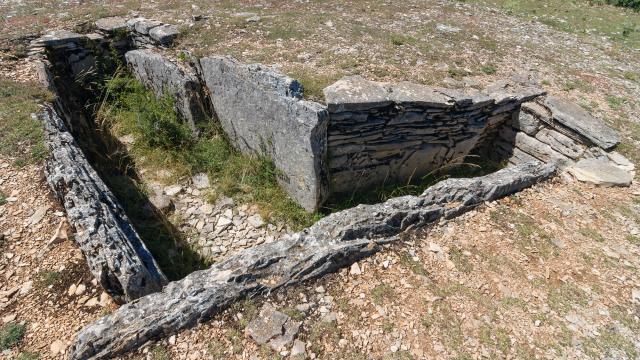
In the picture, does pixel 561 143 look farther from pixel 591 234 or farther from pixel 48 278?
pixel 48 278

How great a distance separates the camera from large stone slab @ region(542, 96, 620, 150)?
549cm

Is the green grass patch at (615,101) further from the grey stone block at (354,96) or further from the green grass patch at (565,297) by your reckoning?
the green grass patch at (565,297)

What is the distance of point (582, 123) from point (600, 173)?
2.89 feet

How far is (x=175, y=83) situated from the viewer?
6.47 metres

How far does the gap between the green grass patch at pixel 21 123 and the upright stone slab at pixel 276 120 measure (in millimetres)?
2411

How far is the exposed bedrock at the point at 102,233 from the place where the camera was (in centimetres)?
332

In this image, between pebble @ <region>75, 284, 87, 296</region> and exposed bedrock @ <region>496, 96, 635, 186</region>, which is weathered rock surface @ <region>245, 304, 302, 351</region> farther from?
exposed bedrock @ <region>496, 96, 635, 186</region>

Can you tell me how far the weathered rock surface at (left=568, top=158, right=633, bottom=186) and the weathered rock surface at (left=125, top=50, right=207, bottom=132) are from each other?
5554 millimetres

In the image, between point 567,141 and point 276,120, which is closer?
point 276,120

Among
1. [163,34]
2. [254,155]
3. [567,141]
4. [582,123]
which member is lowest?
[254,155]

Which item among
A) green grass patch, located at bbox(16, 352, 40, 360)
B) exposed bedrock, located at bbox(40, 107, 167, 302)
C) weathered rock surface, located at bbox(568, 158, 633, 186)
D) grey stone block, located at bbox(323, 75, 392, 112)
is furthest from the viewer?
weathered rock surface, located at bbox(568, 158, 633, 186)

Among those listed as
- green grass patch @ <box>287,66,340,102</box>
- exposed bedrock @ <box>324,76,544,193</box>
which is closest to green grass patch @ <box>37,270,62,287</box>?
exposed bedrock @ <box>324,76,544,193</box>

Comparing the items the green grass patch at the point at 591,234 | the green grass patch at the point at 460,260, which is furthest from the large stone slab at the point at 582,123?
the green grass patch at the point at 460,260

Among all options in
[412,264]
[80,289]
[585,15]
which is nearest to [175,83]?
[80,289]
